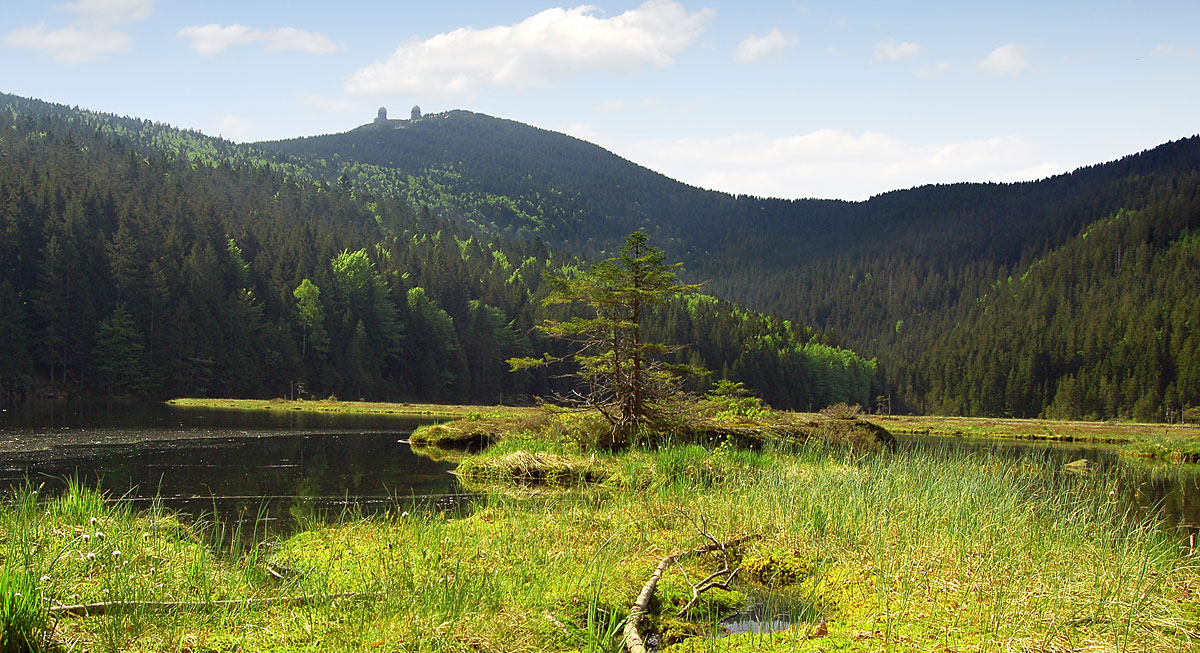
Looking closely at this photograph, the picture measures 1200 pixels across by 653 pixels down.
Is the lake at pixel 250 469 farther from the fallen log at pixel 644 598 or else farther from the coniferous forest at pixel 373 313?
the coniferous forest at pixel 373 313

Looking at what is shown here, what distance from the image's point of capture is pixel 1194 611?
791 centimetres

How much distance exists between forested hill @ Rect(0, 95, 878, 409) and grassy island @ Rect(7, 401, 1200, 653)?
47.7m

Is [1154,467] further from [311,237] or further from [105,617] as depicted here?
[311,237]

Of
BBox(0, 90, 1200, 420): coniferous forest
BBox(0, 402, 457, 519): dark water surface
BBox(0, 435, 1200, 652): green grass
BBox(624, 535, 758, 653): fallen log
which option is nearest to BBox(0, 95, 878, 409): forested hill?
BBox(0, 90, 1200, 420): coniferous forest

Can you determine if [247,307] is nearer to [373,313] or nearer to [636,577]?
[373,313]

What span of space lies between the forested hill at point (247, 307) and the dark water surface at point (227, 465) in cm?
2963

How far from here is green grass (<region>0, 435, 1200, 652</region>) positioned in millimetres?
6395

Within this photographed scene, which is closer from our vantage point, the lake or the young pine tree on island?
the lake

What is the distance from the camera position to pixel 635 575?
9.34 m

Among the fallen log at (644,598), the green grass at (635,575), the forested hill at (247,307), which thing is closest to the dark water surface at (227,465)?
the green grass at (635,575)

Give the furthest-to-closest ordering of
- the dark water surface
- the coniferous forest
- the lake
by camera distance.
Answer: the coniferous forest → the lake → the dark water surface

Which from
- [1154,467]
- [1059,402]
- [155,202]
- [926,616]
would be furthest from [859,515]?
[1059,402]

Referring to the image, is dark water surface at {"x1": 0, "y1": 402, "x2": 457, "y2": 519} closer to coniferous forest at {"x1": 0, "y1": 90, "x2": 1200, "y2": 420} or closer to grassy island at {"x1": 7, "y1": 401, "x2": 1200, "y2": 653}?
grassy island at {"x1": 7, "y1": 401, "x2": 1200, "y2": 653}

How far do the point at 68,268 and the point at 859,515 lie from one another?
87141mm
